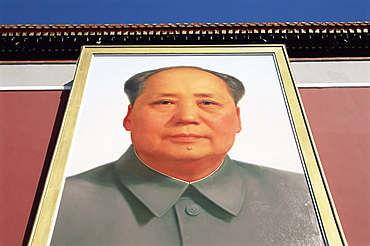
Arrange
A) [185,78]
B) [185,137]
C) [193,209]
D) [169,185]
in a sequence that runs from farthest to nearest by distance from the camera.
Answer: [185,78], [185,137], [169,185], [193,209]

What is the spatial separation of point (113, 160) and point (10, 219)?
990 mm

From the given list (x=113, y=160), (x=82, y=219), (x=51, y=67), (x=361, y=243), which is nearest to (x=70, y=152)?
(x=113, y=160)

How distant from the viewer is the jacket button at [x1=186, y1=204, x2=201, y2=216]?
327 cm

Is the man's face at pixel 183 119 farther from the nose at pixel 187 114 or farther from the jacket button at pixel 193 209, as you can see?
the jacket button at pixel 193 209

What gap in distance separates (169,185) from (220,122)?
84 centimetres

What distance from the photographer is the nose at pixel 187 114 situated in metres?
3.87

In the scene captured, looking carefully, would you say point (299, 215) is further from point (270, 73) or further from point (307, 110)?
point (270, 73)

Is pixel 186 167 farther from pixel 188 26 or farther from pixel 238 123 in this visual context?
pixel 188 26

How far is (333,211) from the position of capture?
3.24 metres

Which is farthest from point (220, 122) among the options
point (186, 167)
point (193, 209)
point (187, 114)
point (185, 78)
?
point (193, 209)

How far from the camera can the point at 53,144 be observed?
4023 mm

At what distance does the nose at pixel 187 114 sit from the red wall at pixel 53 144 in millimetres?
1234

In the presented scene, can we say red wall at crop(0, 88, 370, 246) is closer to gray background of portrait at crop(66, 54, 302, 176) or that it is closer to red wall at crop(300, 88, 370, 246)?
red wall at crop(300, 88, 370, 246)

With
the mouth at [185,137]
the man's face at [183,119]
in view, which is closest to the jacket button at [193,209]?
the man's face at [183,119]
